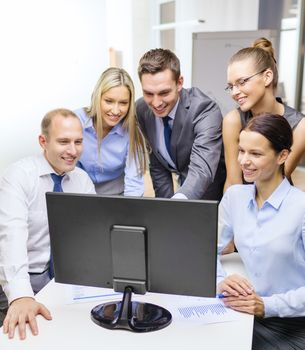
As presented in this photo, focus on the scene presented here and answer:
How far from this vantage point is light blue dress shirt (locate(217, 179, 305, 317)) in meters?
1.49

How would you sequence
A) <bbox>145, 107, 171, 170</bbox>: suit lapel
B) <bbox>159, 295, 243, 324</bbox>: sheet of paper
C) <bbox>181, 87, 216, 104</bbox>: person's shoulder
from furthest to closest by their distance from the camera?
<bbox>145, 107, 171, 170</bbox>: suit lapel → <bbox>181, 87, 216, 104</bbox>: person's shoulder → <bbox>159, 295, 243, 324</bbox>: sheet of paper

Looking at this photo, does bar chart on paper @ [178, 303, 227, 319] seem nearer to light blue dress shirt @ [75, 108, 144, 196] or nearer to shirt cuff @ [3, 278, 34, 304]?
shirt cuff @ [3, 278, 34, 304]

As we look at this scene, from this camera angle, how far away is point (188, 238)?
1.22 meters

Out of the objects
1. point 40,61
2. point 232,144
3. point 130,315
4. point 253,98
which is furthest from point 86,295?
point 40,61

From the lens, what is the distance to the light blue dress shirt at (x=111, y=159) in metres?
2.32

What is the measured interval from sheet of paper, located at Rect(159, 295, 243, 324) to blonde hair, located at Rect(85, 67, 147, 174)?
3.49 ft

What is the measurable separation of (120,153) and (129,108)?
0.28m

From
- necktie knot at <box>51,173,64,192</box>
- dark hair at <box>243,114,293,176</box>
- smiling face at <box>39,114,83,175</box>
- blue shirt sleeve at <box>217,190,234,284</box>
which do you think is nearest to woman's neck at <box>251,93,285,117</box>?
dark hair at <box>243,114,293,176</box>

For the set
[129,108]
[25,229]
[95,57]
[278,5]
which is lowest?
[25,229]

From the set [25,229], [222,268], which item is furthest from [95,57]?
[222,268]

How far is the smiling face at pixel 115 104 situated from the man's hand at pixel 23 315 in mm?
1078

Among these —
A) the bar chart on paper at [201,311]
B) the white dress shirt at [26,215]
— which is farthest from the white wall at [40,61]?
the bar chart on paper at [201,311]

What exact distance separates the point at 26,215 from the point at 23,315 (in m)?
0.47

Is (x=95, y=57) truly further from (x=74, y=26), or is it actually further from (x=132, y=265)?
(x=132, y=265)
